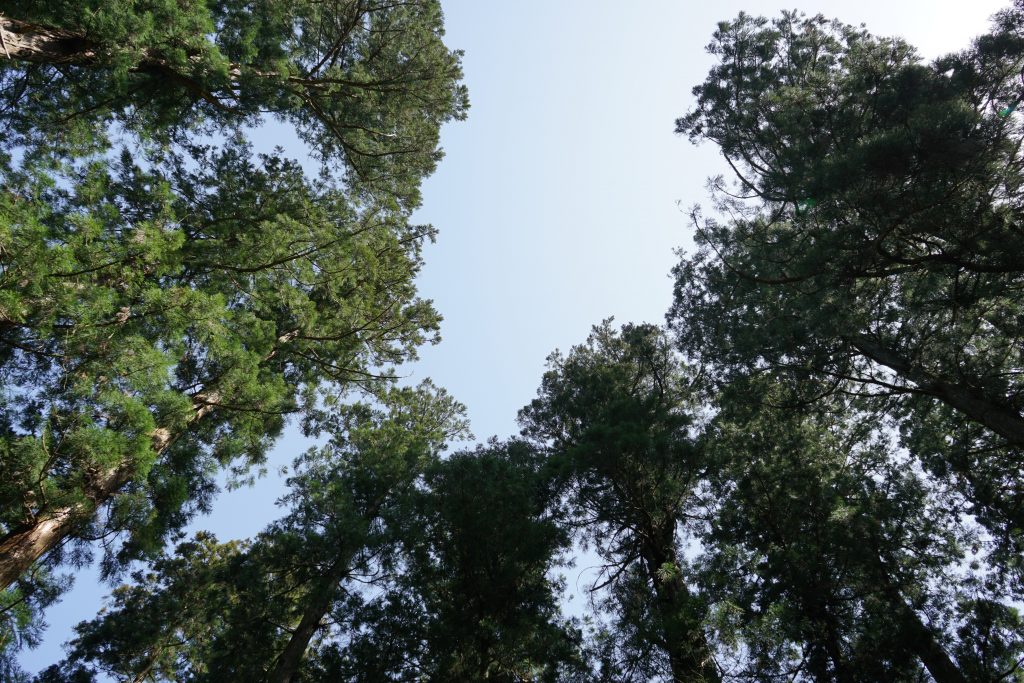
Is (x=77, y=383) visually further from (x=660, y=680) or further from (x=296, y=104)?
(x=660, y=680)

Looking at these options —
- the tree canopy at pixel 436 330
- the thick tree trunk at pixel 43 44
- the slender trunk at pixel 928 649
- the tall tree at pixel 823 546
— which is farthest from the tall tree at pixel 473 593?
the thick tree trunk at pixel 43 44

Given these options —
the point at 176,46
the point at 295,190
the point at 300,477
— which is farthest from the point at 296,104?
the point at 300,477

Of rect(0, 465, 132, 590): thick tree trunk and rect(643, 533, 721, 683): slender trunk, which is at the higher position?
rect(643, 533, 721, 683): slender trunk

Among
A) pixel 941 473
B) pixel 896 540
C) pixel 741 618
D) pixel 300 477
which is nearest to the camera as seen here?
pixel 741 618

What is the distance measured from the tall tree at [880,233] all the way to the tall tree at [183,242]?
16.3 feet

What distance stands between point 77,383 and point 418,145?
6.05 m

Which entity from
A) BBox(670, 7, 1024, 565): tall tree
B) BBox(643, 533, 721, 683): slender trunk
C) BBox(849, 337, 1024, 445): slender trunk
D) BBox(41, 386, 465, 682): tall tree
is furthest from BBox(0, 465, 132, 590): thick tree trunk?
BBox(849, 337, 1024, 445): slender trunk

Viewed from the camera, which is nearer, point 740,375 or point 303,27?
point 303,27

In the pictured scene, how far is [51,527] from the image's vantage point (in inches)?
191

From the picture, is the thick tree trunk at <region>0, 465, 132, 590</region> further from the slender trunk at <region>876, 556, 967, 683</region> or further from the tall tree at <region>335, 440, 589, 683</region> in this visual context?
the slender trunk at <region>876, 556, 967, 683</region>

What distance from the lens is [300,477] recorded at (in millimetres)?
10086

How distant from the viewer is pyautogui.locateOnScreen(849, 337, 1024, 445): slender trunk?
649 cm

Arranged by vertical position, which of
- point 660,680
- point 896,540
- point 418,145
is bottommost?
point 660,680

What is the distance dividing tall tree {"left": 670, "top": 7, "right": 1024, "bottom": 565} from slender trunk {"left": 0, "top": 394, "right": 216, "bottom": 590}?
731 cm
